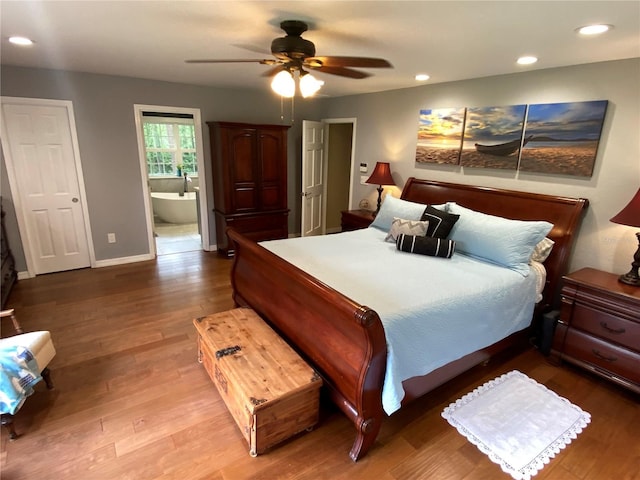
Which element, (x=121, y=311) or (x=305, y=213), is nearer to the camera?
(x=121, y=311)

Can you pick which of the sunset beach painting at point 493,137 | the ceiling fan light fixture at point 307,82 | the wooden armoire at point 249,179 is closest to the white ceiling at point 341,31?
the ceiling fan light fixture at point 307,82

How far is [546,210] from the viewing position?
120 inches

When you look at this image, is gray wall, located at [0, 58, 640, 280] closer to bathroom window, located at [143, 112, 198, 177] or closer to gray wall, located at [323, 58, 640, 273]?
gray wall, located at [323, 58, 640, 273]

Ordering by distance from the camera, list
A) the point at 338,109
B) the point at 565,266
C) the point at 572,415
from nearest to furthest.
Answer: the point at 572,415
the point at 565,266
the point at 338,109

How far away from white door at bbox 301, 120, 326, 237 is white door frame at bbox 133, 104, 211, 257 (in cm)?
142

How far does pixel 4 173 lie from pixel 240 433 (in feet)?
12.6

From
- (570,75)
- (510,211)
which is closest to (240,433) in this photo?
(510,211)

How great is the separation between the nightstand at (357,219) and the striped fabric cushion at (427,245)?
135 cm

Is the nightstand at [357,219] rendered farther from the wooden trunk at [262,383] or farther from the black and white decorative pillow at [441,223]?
the wooden trunk at [262,383]

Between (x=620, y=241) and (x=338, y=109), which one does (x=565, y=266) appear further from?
(x=338, y=109)

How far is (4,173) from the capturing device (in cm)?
375

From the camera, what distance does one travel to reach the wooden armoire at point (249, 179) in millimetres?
4602

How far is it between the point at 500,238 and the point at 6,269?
4.78m

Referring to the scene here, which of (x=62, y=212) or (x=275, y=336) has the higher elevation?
(x=62, y=212)
